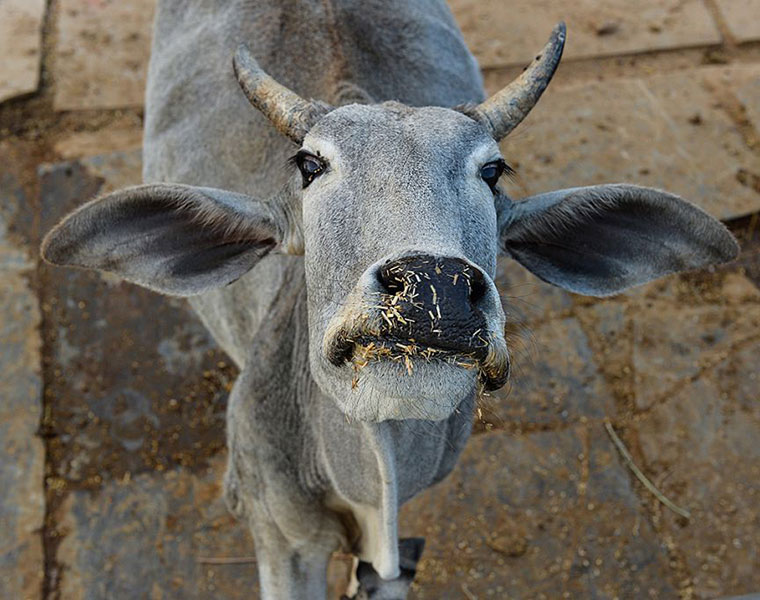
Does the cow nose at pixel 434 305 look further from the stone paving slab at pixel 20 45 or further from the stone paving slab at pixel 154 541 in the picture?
the stone paving slab at pixel 20 45

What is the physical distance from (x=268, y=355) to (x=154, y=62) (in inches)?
77.2

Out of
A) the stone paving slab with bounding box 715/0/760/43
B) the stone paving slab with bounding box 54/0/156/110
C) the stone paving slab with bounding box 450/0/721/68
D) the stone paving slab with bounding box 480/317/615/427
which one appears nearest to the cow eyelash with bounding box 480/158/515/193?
the stone paving slab with bounding box 480/317/615/427

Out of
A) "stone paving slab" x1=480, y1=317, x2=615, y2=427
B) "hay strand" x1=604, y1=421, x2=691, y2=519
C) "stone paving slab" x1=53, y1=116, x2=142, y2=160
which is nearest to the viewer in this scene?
"hay strand" x1=604, y1=421, x2=691, y2=519

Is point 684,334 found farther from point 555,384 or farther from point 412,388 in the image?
point 412,388

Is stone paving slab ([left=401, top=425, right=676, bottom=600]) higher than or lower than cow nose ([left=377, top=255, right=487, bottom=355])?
lower

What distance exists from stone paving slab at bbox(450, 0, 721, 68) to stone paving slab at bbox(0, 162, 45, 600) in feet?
9.77

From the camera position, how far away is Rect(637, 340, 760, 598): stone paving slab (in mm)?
3670

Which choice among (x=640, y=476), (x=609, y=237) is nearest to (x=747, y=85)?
(x=640, y=476)

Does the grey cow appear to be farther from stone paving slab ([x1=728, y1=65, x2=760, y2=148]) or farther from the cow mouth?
stone paving slab ([x1=728, y1=65, x2=760, y2=148])

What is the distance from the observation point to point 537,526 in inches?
146

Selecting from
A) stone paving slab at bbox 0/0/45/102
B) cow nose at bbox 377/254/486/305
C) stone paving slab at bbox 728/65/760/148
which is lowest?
stone paving slab at bbox 728/65/760/148

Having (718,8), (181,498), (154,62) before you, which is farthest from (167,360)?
(718,8)

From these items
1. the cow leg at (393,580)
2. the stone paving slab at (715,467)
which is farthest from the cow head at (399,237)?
the stone paving slab at (715,467)

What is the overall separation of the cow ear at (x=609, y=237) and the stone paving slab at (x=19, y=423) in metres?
2.45
